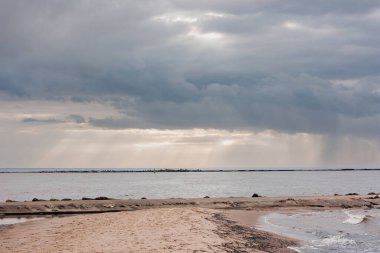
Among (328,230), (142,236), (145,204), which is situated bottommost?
(328,230)

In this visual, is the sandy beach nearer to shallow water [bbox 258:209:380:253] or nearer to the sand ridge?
the sand ridge

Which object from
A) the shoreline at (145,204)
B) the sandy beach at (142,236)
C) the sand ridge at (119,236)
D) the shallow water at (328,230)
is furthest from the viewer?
the shoreline at (145,204)

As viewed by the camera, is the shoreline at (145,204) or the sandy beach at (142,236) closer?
the sandy beach at (142,236)

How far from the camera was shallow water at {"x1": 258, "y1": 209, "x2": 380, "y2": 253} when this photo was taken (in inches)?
986

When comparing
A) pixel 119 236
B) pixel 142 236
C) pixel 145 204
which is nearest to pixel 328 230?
pixel 142 236

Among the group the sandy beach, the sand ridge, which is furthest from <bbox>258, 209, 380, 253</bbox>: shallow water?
the sand ridge

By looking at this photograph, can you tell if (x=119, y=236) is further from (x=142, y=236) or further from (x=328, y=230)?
(x=328, y=230)

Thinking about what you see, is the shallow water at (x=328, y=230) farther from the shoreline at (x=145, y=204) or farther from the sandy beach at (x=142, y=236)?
the shoreline at (x=145, y=204)

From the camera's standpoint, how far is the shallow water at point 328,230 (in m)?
25.0

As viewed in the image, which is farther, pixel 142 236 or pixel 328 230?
pixel 328 230

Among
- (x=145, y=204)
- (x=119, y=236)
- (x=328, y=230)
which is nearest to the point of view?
(x=119, y=236)

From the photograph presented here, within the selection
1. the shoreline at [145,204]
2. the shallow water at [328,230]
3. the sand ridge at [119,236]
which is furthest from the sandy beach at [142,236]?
the shallow water at [328,230]

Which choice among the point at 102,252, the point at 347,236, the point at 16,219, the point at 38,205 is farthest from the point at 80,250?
the point at 38,205

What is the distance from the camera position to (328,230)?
3244cm
